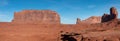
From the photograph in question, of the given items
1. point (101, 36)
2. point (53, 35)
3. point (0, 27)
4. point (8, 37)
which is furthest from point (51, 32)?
point (101, 36)

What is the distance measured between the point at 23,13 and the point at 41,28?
94.2m

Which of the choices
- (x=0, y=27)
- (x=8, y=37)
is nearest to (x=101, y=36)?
(x=8, y=37)

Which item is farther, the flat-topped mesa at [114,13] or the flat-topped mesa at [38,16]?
the flat-topped mesa at [38,16]

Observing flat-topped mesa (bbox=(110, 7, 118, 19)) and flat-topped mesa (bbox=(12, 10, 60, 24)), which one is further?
flat-topped mesa (bbox=(12, 10, 60, 24))

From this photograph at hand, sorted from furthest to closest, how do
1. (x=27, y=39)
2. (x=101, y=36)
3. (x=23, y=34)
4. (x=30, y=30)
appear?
(x=30, y=30) < (x=23, y=34) < (x=27, y=39) < (x=101, y=36)

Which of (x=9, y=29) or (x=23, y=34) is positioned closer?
(x=23, y=34)

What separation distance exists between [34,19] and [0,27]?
88656 millimetres

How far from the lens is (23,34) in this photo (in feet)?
144

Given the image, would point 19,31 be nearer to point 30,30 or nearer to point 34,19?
point 30,30

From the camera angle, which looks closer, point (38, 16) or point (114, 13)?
point (114, 13)

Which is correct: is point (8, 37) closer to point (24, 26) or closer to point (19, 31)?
point (19, 31)

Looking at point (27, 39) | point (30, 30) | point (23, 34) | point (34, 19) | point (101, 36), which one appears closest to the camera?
point (101, 36)

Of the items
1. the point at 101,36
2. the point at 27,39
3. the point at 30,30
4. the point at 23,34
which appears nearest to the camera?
the point at 101,36

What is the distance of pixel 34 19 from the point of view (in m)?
138
